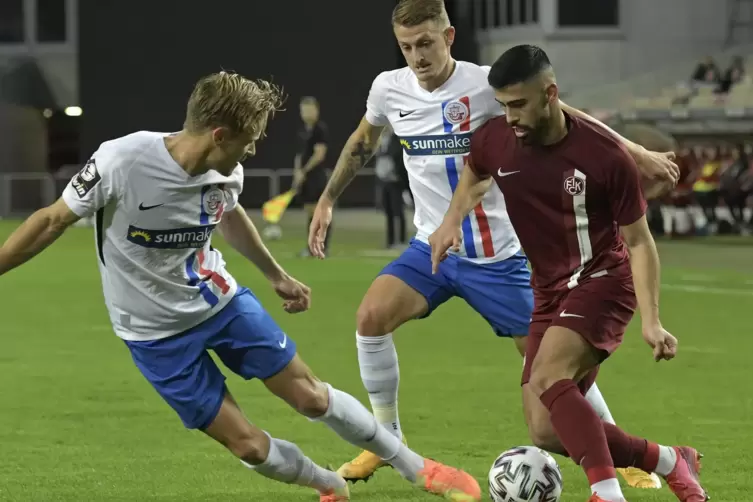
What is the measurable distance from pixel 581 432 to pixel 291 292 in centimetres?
133

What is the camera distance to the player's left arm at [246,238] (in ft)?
17.9

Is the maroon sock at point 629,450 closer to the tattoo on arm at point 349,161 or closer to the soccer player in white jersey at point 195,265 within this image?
the soccer player in white jersey at point 195,265

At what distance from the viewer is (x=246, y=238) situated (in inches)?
217

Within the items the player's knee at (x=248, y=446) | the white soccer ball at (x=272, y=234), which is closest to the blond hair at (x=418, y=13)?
the player's knee at (x=248, y=446)

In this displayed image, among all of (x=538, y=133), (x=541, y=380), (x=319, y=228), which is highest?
(x=538, y=133)

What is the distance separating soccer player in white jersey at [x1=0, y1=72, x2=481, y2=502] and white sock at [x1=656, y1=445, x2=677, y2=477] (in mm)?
1054

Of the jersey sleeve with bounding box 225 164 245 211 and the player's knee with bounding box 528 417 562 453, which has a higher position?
the jersey sleeve with bounding box 225 164 245 211

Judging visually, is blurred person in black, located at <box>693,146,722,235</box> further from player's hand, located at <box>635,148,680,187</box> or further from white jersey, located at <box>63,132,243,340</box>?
white jersey, located at <box>63,132,243,340</box>

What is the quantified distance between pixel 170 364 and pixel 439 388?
3.95 meters

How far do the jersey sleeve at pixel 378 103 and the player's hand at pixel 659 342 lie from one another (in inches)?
86.4

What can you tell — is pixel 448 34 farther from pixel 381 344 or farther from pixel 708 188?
pixel 708 188

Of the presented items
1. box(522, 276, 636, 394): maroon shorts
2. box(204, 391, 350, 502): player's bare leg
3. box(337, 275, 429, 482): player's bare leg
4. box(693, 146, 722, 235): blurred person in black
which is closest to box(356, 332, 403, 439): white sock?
box(337, 275, 429, 482): player's bare leg

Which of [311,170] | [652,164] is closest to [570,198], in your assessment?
[652,164]

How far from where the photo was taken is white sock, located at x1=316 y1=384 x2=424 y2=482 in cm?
538
